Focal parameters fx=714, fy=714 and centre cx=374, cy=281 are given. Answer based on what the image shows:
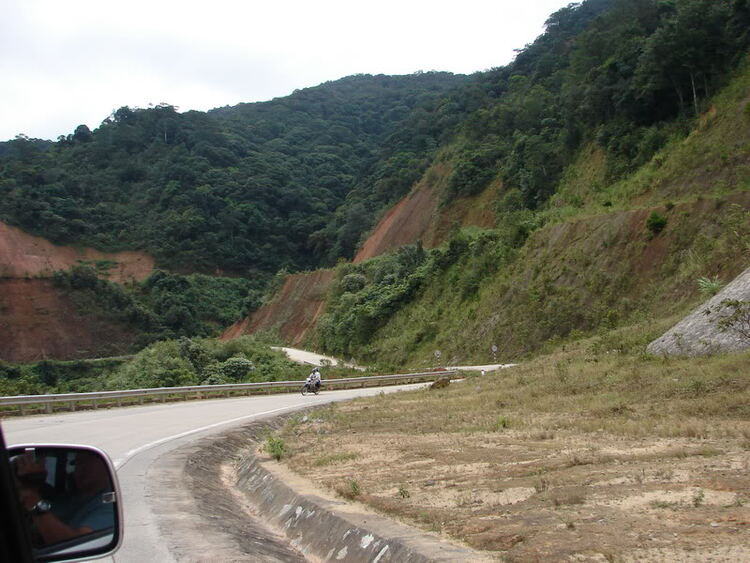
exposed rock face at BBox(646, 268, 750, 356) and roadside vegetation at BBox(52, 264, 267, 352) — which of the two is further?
roadside vegetation at BBox(52, 264, 267, 352)

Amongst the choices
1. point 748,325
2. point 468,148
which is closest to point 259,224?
point 468,148

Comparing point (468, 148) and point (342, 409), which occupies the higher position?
point (468, 148)

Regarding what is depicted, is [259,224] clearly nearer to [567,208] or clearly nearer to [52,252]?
[52,252]

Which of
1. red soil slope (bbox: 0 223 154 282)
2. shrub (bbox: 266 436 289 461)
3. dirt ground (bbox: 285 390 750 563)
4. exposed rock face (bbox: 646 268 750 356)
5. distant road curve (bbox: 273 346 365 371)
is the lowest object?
distant road curve (bbox: 273 346 365 371)

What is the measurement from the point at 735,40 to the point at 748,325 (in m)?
30.1

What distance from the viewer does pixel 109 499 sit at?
105 inches

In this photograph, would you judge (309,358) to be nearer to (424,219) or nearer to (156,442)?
(424,219)

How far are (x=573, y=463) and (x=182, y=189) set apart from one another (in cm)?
9371

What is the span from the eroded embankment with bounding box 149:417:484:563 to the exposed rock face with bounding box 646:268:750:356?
33.7ft

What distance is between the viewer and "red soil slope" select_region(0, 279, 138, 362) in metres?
66.7

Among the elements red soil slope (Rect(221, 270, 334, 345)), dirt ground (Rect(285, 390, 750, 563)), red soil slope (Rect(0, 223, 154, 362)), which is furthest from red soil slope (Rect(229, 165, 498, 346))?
dirt ground (Rect(285, 390, 750, 563))

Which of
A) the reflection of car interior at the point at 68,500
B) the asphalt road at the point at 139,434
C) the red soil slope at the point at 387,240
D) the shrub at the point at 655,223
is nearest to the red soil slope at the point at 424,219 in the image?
the red soil slope at the point at 387,240

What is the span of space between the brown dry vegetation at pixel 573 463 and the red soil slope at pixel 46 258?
65484 mm

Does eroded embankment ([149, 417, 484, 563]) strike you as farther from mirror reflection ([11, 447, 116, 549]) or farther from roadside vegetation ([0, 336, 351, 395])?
roadside vegetation ([0, 336, 351, 395])
